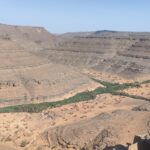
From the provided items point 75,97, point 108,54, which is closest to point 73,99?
point 75,97

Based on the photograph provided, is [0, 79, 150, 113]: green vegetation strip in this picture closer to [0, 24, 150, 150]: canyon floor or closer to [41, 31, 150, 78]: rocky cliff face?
[0, 24, 150, 150]: canyon floor

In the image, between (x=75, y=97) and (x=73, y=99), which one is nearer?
(x=73, y=99)

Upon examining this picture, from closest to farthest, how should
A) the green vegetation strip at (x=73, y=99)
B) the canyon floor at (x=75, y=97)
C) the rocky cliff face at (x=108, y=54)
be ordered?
the canyon floor at (x=75, y=97) < the green vegetation strip at (x=73, y=99) < the rocky cliff face at (x=108, y=54)

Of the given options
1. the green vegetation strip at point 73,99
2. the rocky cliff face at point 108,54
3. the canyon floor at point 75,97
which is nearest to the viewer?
the canyon floor at point 75,97

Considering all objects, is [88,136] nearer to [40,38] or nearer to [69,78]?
[69,78]

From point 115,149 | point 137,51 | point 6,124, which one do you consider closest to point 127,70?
point 137,51

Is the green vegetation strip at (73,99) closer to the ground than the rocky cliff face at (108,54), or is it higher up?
closer to the ground

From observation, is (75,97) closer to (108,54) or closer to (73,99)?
(73,99)

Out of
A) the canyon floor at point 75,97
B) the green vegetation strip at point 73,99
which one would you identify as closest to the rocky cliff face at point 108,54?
the canyon floor at point 75,97

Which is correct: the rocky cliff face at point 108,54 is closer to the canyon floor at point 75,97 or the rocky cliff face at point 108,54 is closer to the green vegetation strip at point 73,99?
the canyon floor at point 75,97

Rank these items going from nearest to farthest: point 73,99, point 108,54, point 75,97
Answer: point 73,99 < point 75,97 < point 108,54

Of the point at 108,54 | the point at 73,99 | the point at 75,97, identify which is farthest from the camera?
the point at 108,54

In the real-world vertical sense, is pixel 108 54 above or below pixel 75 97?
above

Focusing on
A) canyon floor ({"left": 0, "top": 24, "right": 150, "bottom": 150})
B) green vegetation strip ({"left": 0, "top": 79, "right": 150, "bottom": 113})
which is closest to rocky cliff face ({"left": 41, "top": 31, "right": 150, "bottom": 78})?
canyon floor ({"left": 0, "top": 24, "right": 150, "bottom": 150})
